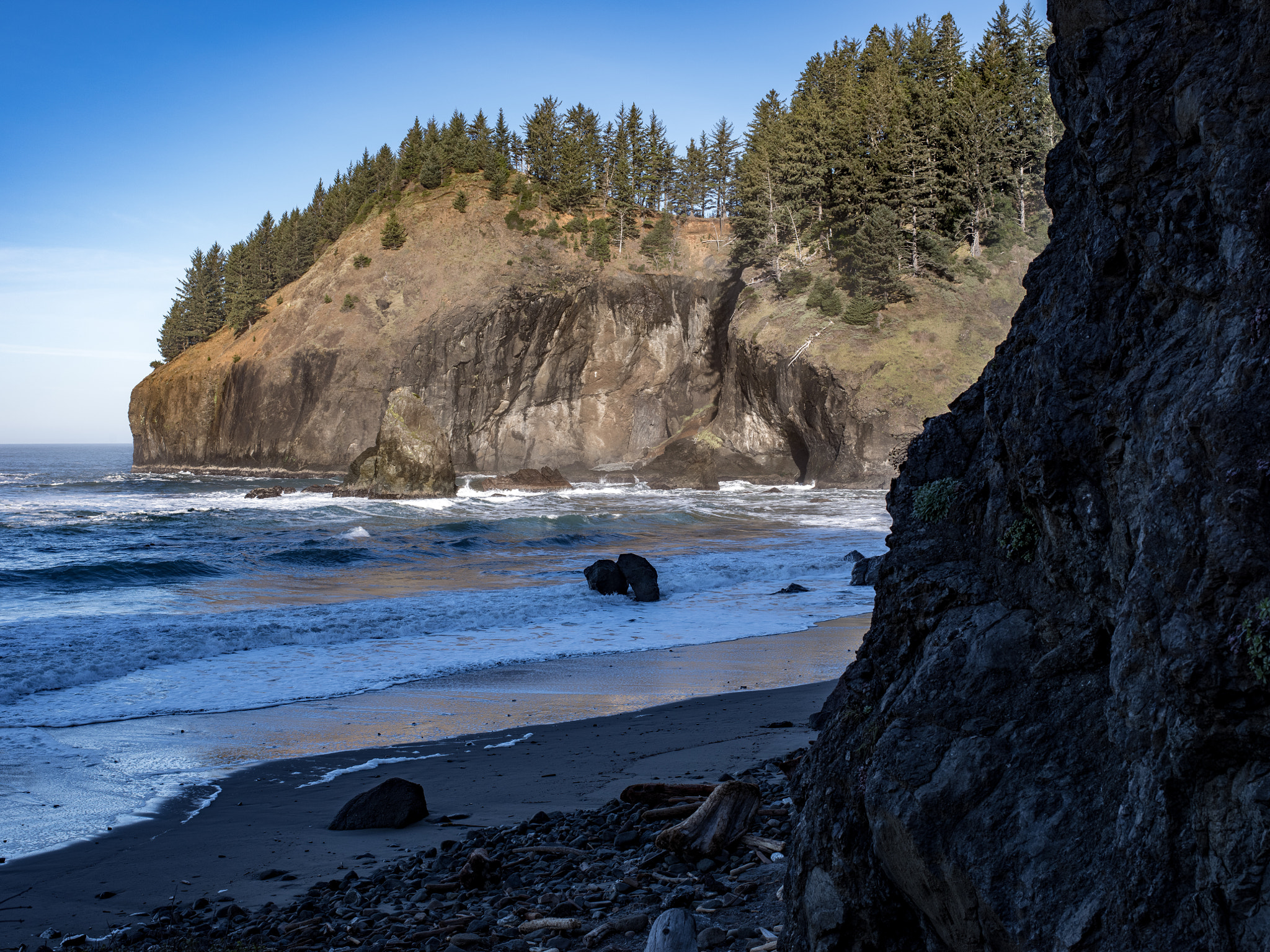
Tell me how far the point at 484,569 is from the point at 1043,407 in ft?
56.9

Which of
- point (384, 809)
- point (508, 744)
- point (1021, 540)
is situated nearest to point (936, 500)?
point (1021, 540)

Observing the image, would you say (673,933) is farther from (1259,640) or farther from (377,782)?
(377,782)

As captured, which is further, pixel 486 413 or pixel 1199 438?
pixel 486 413

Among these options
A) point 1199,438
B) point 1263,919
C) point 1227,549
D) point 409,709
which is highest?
point 1199,438

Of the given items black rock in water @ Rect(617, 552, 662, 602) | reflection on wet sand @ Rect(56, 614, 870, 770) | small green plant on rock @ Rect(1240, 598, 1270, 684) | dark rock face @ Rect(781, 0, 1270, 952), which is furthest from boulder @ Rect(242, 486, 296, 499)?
small green plant on rock @ Rect(1240, 598, 1270, 684)

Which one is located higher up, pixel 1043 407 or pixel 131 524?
pixel 1043 407

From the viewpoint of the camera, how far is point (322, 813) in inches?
222

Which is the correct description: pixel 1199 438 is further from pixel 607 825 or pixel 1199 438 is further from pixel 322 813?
pixel 322 813

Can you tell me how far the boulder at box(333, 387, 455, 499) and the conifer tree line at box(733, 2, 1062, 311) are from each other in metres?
22.4

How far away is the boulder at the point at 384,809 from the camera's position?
208 inches

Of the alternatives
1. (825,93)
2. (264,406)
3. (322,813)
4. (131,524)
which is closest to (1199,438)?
(322,813)

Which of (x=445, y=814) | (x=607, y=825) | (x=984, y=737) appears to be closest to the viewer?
(x=984, y=737)

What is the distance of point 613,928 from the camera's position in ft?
11.5

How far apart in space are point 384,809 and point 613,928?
2.42 metres
